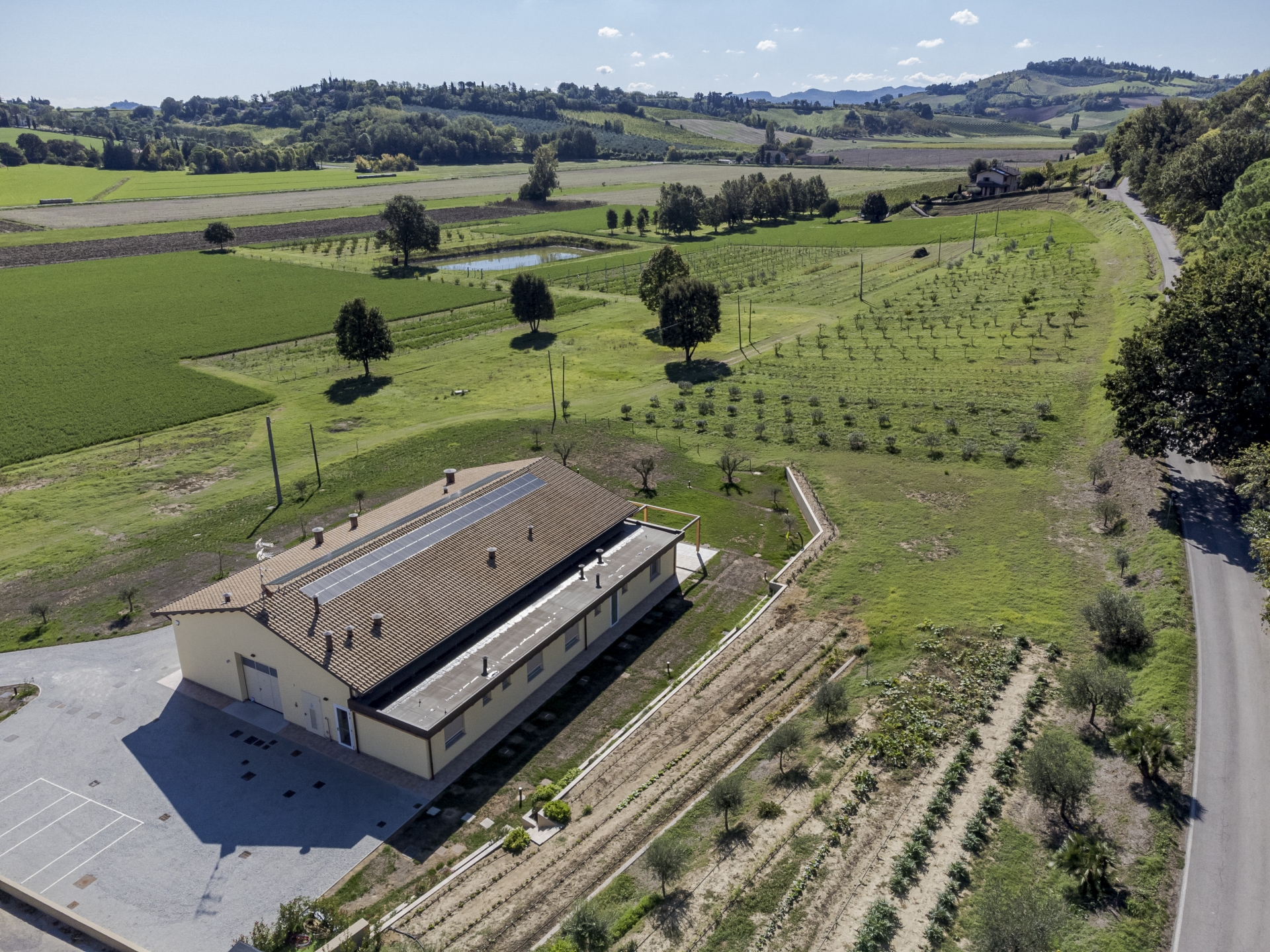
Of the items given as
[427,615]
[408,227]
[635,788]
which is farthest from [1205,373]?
[408,227]

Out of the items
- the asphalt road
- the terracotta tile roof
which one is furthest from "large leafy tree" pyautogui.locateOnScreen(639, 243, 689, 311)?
the asphalt road

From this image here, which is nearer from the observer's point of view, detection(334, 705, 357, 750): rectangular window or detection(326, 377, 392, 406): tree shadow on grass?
detection(334, 705, 357, 750): rectangular window

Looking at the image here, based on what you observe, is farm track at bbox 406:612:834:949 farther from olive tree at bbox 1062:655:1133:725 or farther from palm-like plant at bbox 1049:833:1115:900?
palm-like plant at bbox 1049:833:1115:900

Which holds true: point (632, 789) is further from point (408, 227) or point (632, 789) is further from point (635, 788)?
point (408, 227)

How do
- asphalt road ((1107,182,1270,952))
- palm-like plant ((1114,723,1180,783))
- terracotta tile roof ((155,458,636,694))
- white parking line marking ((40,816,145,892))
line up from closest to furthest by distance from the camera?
asphalt road ((1107,182,1270,952)), white parking line marking ((40,816,145,892)), palm-like plant ((1114,723,1180,783)), terracotta tile roof ((155,458,636,694))

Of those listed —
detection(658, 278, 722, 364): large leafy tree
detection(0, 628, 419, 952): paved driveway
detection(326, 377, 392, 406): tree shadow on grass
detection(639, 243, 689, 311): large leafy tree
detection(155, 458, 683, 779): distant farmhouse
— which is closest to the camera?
detection(0, 628, 419, 952): paved driveway
